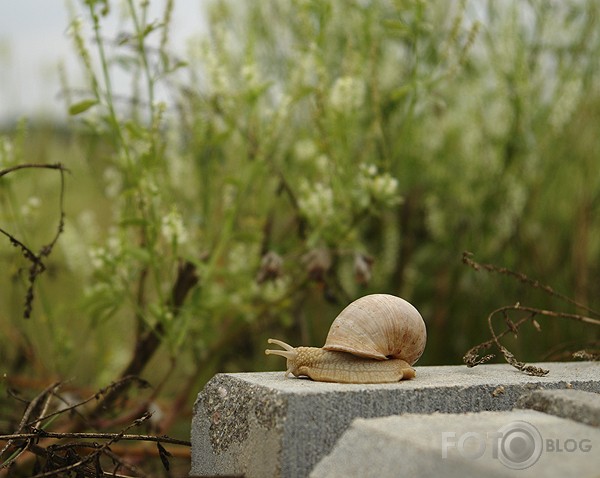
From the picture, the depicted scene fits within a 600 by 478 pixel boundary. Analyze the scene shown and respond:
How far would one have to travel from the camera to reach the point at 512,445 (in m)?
1.47

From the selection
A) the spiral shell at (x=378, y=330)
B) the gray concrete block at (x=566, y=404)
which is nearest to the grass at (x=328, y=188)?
the spiral shell at (x=378, y=330)

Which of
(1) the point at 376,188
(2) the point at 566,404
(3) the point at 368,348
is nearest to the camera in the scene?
(2) the point at 566,404

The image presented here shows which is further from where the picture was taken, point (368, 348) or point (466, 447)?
point (368, 348)

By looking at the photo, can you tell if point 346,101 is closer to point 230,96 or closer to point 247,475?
point 230,96

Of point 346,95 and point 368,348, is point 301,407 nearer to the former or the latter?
point 368,348

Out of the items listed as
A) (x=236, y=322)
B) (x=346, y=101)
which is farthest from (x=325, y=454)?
(x=236, y=322)

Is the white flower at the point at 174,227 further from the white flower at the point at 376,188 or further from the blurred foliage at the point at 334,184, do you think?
the white flower at the point at 376,188

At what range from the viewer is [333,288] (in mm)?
3447

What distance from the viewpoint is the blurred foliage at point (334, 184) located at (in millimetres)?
2957

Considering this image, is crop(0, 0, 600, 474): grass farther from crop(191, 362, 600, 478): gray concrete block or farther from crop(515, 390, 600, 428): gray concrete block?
crop(515, 390, 600, 428): gray concrete block

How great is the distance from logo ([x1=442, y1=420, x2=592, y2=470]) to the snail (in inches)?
18.1

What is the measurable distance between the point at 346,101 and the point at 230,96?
0.44m

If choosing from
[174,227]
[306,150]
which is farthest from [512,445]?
[306,150]

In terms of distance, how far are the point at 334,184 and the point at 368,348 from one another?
0.99 meters
